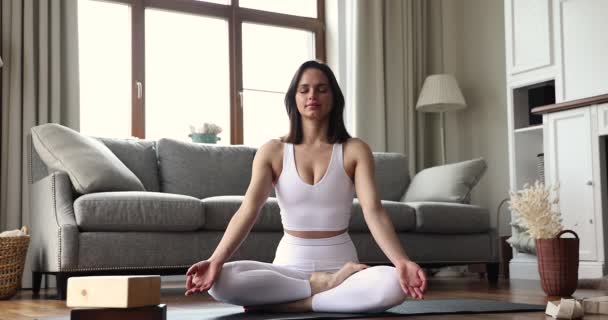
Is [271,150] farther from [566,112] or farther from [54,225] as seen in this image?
[566,112]

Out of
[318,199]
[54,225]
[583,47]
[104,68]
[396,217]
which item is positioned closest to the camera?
[318,199]

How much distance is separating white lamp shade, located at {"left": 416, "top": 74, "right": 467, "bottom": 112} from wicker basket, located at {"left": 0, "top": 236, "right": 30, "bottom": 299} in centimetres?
300

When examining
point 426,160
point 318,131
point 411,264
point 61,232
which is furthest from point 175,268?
point 426,160

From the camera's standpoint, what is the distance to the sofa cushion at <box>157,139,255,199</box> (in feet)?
13.6

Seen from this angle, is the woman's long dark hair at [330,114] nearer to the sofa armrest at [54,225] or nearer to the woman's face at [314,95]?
the woman's face at [314,95]

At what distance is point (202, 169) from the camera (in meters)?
4.23

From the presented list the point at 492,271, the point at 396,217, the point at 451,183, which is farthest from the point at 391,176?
the point at 492,271

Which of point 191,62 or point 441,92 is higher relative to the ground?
point 191,62

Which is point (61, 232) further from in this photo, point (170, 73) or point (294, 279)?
point (170, 73)

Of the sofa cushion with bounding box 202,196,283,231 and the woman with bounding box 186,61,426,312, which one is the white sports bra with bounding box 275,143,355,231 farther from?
the sofa cushion with bounding box 202,196,283,231

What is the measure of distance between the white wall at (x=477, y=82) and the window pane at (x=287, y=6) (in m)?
0.93

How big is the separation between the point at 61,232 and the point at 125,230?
0.28 m

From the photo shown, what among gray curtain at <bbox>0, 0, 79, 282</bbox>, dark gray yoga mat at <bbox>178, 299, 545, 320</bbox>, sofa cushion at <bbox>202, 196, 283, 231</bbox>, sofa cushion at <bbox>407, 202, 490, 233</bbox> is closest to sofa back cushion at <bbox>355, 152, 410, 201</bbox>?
sofa cushion at <bbox>407, 202, 490, 233</bbox>

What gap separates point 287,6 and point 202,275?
13.1ft
